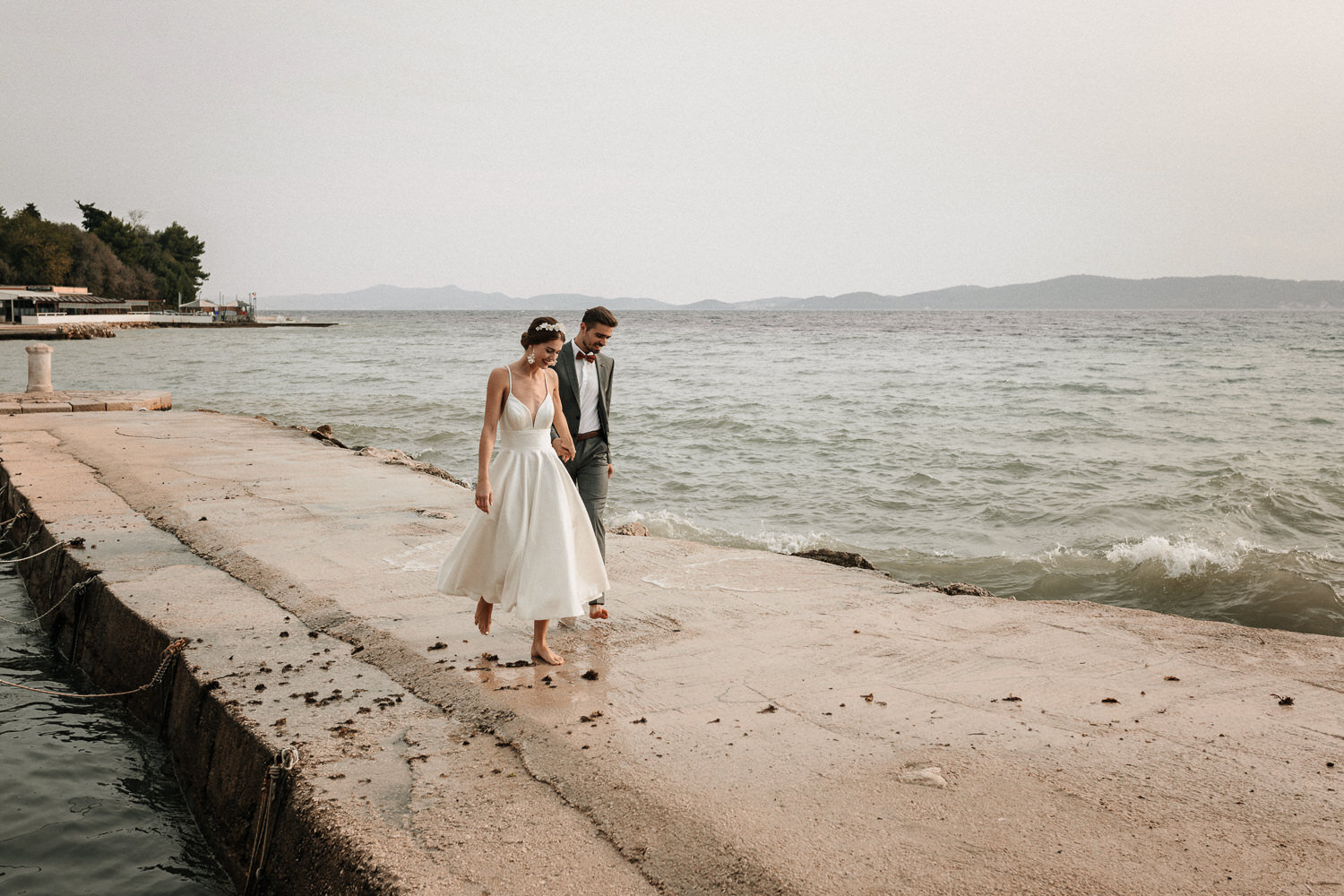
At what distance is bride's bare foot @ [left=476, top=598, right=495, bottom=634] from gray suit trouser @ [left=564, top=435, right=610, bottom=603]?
84cm

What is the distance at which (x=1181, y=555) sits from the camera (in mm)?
9250

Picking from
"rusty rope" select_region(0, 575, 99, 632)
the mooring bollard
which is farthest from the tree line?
"rusty rope" select_region(0, 575, 99, 632)

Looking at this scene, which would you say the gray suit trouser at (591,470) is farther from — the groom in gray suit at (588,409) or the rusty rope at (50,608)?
the rusty rope at (50,608)

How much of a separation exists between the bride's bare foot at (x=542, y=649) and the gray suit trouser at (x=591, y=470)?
825 mm

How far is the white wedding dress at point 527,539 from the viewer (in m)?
4.38

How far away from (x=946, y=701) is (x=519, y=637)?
225cm

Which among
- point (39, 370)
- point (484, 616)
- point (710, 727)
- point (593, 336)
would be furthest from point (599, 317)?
point (39, 370)

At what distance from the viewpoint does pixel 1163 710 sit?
13.7 ft

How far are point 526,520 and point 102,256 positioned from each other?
338 ft

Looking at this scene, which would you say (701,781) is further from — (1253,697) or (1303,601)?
(1303,601)

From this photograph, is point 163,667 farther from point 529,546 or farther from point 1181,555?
point 1181,555

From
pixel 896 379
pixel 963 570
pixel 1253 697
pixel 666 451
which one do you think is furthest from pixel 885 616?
pixel 896 379

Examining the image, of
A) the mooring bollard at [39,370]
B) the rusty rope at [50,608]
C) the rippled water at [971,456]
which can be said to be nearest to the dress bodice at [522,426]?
the rusty rope at [50,608]

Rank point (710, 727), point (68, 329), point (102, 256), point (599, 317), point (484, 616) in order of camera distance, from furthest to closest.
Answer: point (102, 256)
point (68, 329)
point (599, 317)
point (484, 616)
point (710, 727)
